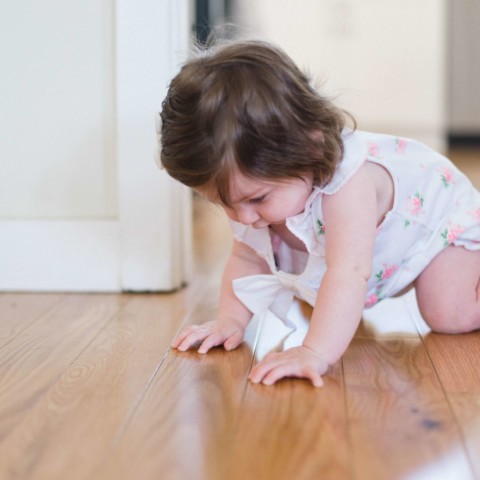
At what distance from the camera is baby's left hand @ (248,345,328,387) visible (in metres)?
0.95

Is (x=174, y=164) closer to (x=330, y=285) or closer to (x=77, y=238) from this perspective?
(x=330, y=285)

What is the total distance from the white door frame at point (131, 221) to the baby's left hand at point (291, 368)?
57 centimetres

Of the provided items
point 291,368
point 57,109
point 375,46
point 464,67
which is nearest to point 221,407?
point 291,368

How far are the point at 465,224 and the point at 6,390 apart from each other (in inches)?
26.5

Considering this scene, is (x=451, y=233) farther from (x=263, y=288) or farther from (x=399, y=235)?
(x=263, y=288)

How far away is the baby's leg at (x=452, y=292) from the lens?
48.1 inches

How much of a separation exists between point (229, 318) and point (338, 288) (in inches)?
9.1

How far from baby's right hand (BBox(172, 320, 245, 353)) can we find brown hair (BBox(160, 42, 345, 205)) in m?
0.23

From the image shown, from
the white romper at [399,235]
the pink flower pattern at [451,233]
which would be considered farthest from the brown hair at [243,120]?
the pink flower pattern at [451,233]

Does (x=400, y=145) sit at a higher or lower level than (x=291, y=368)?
higher

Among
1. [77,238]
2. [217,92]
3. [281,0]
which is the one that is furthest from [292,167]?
[281,0]

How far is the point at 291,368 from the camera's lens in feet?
3.16

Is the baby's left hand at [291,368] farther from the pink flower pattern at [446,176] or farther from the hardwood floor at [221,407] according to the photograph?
the pink flower pattern at [446,176]

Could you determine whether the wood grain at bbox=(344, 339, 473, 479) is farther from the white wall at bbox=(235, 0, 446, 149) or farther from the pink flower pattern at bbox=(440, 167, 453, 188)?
the white wall at bbox=(235, 0, 446, 149)
